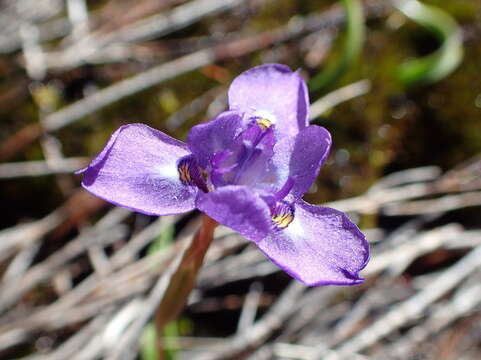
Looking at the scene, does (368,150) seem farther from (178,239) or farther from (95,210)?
(95,210)

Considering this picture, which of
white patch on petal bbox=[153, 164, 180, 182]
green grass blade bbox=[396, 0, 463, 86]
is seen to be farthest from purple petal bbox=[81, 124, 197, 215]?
green grass blade bbox=[396, 0, 463, 86]

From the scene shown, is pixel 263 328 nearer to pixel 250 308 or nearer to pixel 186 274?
pixel 250 308

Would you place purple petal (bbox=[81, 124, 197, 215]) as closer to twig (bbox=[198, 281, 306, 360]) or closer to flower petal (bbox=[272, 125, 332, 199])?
flower petal (bbox=[272, 125, 332, 199])

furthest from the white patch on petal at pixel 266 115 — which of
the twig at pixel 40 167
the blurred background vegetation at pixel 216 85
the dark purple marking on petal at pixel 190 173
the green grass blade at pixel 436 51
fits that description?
the green grass blade at pixel 436 51

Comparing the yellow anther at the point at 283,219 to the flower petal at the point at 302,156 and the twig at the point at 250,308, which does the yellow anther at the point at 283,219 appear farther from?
the twig at the point at 250,308

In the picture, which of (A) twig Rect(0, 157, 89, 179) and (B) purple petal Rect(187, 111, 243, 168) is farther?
(A) twig Rect(0, 157, 89, 179)

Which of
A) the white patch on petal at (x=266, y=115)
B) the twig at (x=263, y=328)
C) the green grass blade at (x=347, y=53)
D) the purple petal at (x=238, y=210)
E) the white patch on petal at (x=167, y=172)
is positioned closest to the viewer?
the purple petal at (x=238, y=210)

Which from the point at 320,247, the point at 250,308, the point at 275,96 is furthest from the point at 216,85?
the point at 320,247
